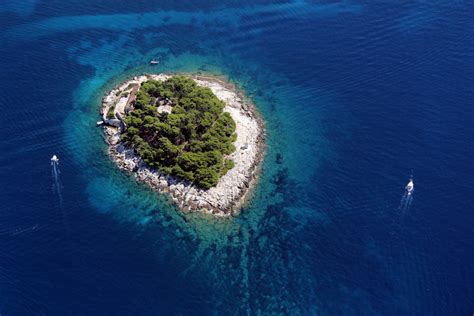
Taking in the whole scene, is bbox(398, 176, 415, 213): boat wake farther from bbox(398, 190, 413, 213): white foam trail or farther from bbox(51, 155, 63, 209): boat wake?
bbox(51, 155, 63, 209): boat wake

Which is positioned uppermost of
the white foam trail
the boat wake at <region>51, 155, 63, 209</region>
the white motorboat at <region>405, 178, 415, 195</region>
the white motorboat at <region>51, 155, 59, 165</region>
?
the white motorboat at <region>51, 155, 59, 165</region>

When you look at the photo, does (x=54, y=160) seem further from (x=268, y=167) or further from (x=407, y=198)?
(x=407, y=198)

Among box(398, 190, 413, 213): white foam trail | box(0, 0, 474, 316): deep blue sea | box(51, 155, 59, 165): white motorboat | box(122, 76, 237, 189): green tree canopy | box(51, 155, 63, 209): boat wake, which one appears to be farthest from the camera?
box(51, 155, 59, 165): white motorboat

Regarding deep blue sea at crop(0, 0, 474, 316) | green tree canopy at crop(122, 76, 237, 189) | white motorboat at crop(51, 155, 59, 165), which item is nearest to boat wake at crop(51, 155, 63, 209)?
white motorboat at crop(51, 155, 59, 165)

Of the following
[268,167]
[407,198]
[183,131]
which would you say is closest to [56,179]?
[183,131]

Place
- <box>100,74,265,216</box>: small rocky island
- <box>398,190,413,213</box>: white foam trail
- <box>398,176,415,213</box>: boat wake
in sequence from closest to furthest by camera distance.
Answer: <box>398,190,413,213</box>: white foam trail, <box>398,176,415,213</box>: boat wake, <box>100,74,265,216</box>: small rocky island

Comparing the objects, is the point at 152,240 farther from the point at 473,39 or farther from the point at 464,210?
the point at 473,39

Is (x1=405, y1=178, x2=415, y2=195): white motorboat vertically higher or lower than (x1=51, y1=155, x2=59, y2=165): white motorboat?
lower

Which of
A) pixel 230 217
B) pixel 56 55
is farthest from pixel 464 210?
pixel 56 55
